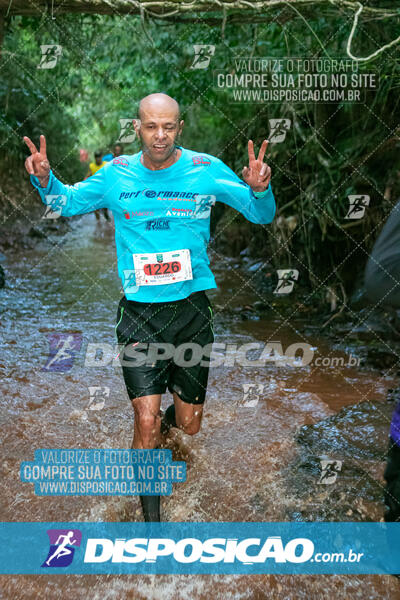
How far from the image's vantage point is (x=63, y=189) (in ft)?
9.89

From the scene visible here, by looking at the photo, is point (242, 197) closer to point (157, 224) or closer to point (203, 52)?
point (157, 224)

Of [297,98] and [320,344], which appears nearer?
[320,344]

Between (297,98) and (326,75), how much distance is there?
456 millimetres

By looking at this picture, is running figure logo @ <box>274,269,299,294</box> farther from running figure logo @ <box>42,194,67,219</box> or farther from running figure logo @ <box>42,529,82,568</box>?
running figure logo @ <box>42,529,82,568</box>

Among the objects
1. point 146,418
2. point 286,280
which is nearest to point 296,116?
point 286,280

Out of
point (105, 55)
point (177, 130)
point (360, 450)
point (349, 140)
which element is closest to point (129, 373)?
point (177, 130)

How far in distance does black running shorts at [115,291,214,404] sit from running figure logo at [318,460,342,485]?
1.03 metres

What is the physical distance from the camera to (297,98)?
6.60m

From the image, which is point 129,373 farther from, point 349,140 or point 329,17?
point 349,140

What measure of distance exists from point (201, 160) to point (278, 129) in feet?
13.5

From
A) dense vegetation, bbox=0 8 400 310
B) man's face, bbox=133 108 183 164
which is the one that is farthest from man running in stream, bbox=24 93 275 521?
dense vegetation, bbox=0 8 400 310

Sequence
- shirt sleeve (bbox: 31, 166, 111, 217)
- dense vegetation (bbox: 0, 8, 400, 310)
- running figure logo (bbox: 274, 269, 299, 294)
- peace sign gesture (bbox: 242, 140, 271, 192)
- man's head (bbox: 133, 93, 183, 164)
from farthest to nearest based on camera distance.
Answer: running figure logo (bbox: 274, 269, 299, 294)
dense vegetation (bbox: 0, 8, 400, 310)
shirt sleeve (bbox: 31, 166, 111, 217)
man's head (bbox: 133, 93, 183, 164)
peace sign gesture (bbox: 242, 140, 271, 192)

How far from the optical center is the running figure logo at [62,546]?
293 cm

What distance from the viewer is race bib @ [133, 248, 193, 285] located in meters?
2.93
